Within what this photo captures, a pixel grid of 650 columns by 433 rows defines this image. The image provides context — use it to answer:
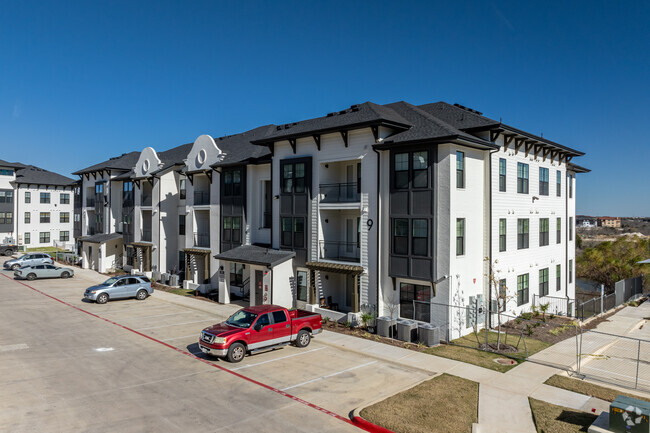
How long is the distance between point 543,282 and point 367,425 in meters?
20.7

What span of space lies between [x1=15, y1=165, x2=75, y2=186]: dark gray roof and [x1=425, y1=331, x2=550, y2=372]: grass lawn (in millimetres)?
64277

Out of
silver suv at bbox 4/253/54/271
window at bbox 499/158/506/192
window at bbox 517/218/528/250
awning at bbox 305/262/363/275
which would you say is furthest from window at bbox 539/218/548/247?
silver suv at bbox 4/253/54/271

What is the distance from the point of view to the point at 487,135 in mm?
21297

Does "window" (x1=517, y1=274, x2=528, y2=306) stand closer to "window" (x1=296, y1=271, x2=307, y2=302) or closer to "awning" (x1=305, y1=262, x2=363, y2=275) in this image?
"awning" (x1=305, y1=262, x2=363, y2=275)

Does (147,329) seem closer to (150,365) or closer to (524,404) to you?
(150,365)

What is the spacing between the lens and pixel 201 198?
110 ft

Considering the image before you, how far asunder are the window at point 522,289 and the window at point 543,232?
3.23 m

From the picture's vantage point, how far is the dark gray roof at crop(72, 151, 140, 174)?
44.8 meters

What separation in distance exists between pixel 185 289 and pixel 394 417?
25091mm

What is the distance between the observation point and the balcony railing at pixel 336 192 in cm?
2348

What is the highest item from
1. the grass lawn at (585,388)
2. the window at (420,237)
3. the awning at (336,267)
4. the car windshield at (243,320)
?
the window at (420,237)

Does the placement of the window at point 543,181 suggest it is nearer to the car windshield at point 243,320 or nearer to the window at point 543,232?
the window at point 543,232

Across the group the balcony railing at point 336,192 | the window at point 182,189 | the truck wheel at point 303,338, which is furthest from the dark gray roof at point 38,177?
the truck wheel at point 303,338

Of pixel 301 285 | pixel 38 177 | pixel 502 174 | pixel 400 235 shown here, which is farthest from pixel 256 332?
pixel 38 177
